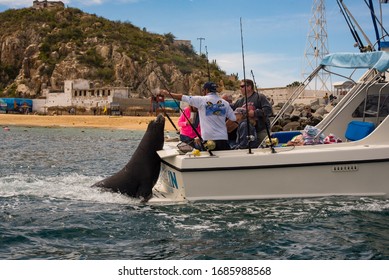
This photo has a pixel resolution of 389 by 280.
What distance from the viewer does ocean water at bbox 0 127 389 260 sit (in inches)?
281

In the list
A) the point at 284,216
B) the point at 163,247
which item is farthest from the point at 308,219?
the point at 163,247

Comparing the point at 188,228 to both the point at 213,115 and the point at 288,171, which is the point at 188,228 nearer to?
the point at 288,171

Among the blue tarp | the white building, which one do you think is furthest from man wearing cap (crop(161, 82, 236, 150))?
the white building

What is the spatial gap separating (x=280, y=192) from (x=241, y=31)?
2.78 metres

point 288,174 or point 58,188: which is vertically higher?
point 288,174

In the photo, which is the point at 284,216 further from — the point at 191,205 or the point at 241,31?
the point at 241,31

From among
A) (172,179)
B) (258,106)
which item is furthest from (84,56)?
(172,179)

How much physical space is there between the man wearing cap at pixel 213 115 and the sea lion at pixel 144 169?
3.50ft

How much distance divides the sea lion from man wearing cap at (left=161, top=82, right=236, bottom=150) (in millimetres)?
1067

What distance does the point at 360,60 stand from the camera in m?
10.4

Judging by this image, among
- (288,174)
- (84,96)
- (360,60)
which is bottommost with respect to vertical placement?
(288,174)

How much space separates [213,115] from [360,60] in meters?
2.87

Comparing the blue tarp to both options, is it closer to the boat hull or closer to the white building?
the boat hull
